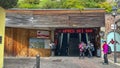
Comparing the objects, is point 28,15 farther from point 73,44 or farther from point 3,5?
point 3,5

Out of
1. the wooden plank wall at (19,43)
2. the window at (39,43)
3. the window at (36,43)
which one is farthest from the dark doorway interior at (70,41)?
the wooden plank wall at (19,43)

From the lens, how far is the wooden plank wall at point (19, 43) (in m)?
30.2

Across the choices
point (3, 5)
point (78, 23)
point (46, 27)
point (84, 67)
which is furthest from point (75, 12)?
point (3, 5)

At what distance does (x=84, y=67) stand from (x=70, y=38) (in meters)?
12.8

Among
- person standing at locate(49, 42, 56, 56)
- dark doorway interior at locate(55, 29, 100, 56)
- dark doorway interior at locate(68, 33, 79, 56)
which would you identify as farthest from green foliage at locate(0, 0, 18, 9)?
dark doorway interior at locate(68, 33, 79, 56)

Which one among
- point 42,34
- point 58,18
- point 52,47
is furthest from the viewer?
point 42,34

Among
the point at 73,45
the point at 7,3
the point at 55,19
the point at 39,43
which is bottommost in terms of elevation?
the point at 73,45

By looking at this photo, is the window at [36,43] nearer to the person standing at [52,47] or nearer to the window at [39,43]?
the window at [39,43]

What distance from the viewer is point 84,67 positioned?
19828 millimetres

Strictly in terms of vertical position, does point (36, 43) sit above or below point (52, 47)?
above

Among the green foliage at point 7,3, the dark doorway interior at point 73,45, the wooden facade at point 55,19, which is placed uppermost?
the green foliage at point 7,3

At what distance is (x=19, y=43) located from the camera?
30.4m

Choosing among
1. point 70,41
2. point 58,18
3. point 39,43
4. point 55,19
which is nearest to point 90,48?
point 70,41

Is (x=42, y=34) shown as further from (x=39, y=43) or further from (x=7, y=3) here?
(x=7, y=3)
